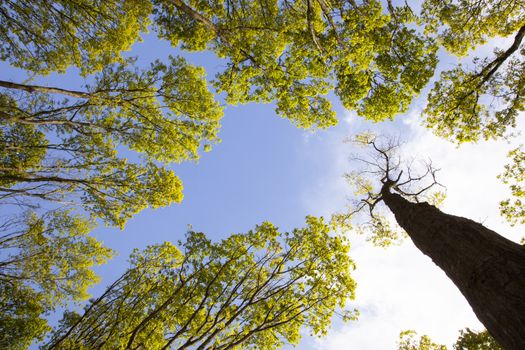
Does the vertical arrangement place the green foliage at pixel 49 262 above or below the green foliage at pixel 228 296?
above

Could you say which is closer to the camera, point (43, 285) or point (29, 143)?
point (29, 143)

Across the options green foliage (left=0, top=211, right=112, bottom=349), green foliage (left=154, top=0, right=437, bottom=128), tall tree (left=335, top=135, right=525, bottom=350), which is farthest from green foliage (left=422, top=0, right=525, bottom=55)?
green foliage (left=0, top=211, right=112, bottom=349)

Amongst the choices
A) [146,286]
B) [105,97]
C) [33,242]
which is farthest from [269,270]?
[33,242]

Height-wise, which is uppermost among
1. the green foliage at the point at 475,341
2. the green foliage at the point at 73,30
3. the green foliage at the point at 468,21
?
the green foliage at the point at 73,30

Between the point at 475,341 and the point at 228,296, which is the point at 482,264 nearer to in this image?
the point at 228,296

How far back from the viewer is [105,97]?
8859 millimetres

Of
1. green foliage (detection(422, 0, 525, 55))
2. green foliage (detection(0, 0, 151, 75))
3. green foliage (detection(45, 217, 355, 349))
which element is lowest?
green foliage (detection(45, 217, 355, 349))

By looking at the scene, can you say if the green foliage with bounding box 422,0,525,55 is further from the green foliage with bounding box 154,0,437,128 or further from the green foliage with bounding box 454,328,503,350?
the green foliage with bounding box 454,328,503,350

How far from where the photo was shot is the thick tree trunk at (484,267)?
2666mm

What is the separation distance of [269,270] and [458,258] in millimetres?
4970

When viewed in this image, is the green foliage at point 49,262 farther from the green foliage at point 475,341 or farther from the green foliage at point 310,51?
the green foliage at point 475,341

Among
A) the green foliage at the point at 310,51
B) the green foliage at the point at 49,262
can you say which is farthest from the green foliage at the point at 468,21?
the green foliage at the point at 49,262

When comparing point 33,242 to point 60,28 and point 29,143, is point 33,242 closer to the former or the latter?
point 29,143

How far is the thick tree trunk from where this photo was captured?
105 inches
